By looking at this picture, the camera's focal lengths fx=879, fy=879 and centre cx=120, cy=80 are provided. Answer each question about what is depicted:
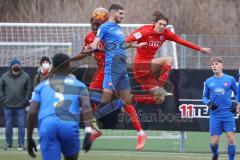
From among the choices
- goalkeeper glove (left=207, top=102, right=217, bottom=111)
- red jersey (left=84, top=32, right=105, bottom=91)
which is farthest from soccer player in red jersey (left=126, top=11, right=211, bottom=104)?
goalkeeper glove (left=207, top=102, right=217, bottom=111)

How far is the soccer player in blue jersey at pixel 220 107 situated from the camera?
1866 centimetres

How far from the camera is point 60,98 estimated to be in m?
12.5

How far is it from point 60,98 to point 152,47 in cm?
515

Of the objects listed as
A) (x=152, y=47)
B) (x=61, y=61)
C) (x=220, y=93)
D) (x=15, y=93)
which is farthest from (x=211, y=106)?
(x=61, y=61)

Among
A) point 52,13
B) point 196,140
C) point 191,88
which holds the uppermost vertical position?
point 52,13

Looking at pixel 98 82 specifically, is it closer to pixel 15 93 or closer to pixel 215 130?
pixel 215 130

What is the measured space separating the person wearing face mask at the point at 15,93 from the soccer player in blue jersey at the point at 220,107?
5.27 metres

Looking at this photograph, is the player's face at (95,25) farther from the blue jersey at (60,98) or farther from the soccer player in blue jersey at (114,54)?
the blue jersey at (60,98)

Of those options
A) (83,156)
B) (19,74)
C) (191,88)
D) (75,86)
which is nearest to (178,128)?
(191,88)

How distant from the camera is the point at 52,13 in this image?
41.8m

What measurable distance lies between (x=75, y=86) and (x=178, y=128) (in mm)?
9872

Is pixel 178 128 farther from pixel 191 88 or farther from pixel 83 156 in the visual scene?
pixel 83 156

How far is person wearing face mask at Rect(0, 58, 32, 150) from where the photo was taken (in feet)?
72.0

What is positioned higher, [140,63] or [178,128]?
[140,63]
